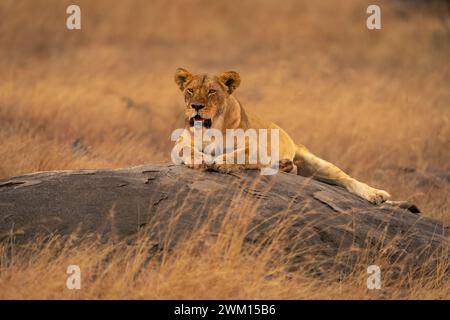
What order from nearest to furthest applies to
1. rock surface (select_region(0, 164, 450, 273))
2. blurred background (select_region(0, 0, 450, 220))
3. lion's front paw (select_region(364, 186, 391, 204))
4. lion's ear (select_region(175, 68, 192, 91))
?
rock surface (select_region(0, 164, 450, 273)), lion's ear (select_region(175, 68, 192, 91)), lion's front paw (select_region(364, 186, 391, 204)), blurred background (select_region(0, 0, 450, 220))

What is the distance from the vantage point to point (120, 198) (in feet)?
25.8

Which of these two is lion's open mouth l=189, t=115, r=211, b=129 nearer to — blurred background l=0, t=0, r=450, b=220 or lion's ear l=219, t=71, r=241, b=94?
lion's ear l=219, t=71, r=241, b=94

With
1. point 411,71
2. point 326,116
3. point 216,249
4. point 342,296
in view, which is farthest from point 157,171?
point 411,71

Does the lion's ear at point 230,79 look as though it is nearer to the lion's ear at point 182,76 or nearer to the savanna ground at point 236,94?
the lion's ear at point 182,76

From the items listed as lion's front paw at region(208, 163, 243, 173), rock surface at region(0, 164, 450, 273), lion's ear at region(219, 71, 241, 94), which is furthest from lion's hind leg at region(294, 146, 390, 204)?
lion's front paw at region(208, 163, 243, 173)

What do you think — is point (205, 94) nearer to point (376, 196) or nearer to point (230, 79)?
point (230, 79)

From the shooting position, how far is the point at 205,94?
A: 331 inches

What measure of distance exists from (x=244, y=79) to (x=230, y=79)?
11.2m

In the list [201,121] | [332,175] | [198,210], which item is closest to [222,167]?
[201,121]

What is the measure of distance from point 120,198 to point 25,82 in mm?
10113

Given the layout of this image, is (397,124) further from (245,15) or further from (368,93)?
(245,15)

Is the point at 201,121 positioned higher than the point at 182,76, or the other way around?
the point at 182,76

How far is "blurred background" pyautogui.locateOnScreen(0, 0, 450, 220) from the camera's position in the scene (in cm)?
1398

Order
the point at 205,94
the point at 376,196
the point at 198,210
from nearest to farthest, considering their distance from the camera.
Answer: the point at 198,210
the point at 205,94
the point at 376,196
